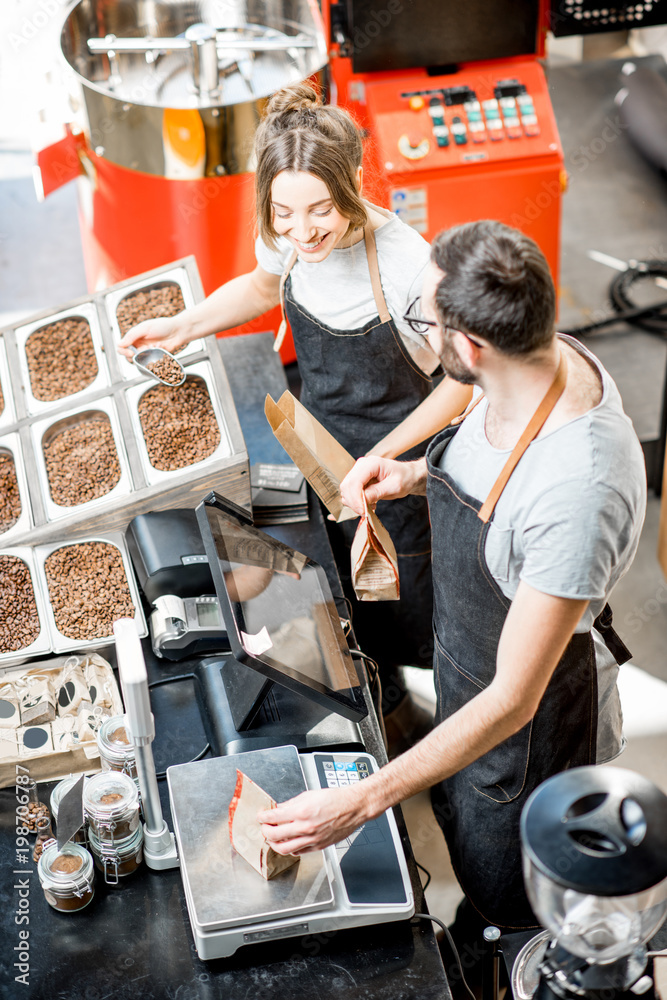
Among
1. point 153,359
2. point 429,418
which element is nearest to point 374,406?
point 429,418

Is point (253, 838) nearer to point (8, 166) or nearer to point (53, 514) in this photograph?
point (53, 514)

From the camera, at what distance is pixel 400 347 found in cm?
209

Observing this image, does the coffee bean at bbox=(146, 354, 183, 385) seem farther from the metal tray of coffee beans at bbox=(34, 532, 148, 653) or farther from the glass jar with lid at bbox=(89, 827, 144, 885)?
the glass jar with lid at bbox=(89, 827, 144, 885)

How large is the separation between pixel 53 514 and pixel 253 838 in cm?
100

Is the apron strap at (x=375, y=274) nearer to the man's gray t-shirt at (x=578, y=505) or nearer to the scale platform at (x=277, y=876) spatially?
the man's gray t-shirt at (x=578, y=505)

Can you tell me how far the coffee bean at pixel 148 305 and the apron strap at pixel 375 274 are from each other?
67 cm

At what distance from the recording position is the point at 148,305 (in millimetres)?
2518

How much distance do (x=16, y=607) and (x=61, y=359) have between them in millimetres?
768

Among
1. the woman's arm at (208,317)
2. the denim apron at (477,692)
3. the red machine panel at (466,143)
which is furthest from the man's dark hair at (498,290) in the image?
the red machine panel at (466,143)

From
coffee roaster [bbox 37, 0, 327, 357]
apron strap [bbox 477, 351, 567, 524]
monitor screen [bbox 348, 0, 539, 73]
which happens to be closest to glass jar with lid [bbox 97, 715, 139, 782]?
apron strap [bbox 477, 351, 567, 524]

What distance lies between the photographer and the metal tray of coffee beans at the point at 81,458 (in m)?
2.16

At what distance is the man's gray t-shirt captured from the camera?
4.17 feet

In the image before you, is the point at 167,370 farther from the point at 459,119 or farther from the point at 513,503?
the point at 459,119

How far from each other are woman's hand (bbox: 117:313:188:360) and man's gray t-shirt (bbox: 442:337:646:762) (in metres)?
1.14
